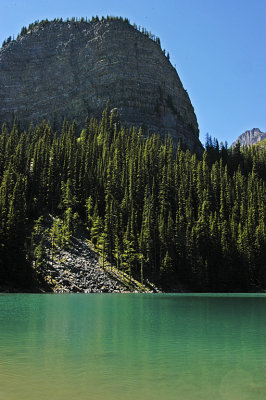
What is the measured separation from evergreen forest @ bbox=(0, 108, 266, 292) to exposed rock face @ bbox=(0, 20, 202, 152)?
123 ft

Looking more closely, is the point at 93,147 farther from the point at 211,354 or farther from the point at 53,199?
the point at 211,354

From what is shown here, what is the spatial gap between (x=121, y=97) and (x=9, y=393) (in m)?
161

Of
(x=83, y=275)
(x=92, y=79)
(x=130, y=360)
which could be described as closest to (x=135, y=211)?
(x=83, y=275)

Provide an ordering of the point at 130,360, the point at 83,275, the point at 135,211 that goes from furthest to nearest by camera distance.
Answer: the point at 135,211 → the point at 83,275 → the point at 130,360

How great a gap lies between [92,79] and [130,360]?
166 metres

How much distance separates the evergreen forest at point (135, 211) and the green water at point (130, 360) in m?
47.0

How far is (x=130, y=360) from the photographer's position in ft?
51.7

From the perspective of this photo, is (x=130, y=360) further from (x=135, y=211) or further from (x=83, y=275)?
(x=135, y=211)

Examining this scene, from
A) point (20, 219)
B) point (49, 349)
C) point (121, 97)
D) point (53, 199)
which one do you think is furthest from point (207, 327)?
point (121, 97)

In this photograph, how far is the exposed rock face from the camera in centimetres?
16525

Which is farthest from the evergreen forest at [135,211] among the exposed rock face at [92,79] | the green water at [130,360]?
the green water at [130,360]

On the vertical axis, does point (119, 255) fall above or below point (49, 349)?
above

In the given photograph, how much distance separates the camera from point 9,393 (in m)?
11.3

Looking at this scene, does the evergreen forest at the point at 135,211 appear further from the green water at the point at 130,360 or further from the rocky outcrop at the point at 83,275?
the green water at the point at 130,360
